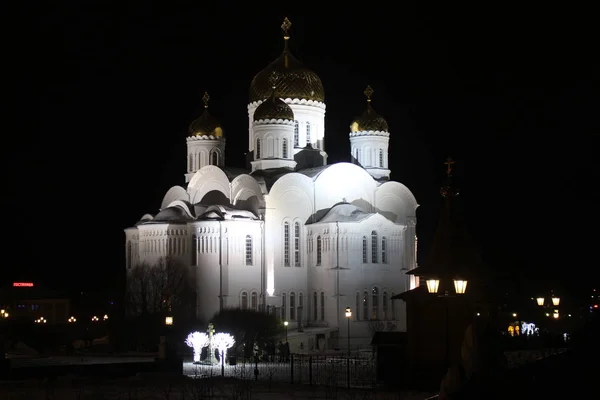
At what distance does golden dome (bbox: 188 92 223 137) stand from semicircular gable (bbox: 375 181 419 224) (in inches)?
341

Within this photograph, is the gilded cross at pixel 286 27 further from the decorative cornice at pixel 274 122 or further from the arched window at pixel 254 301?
the arched window at pixel 254 301

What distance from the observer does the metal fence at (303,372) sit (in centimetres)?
2985

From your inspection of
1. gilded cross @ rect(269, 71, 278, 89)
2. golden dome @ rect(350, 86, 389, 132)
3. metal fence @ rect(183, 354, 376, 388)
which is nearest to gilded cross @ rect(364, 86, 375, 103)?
golden dome @ rect(350, 86, 389, 132)

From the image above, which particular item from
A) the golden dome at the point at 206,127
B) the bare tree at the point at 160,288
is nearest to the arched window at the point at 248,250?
the bare tree at the point at 160,288

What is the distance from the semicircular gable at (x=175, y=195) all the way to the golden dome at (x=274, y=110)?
5570 millimetres

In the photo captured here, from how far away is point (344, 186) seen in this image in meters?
56.2

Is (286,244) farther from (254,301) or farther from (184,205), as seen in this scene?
(184,205)

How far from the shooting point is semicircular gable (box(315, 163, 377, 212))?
55.5 m

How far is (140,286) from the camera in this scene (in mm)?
53969

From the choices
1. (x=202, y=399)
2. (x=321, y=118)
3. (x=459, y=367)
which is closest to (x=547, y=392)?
(x=459, y=367)

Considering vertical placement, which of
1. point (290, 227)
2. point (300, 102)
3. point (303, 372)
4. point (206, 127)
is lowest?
point (303, 372)

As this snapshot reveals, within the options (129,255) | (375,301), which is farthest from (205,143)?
(375,301)

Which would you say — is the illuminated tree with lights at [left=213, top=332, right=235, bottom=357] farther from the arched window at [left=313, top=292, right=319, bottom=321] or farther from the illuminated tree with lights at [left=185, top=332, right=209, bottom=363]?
the arched window at [left=313, top=292, right=319, bottom=321]

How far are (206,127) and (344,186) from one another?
7788 mm
